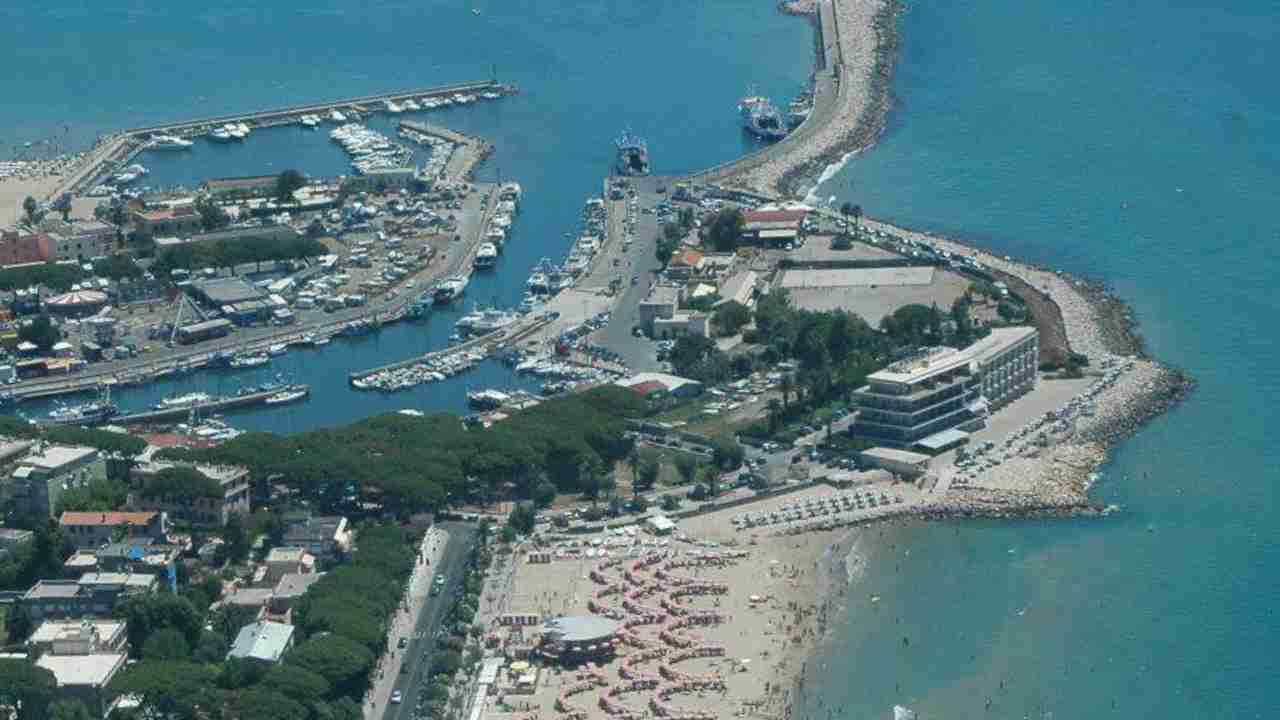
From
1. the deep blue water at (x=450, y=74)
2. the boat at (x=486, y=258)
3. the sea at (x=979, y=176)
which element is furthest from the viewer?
the deep blue water at (x=450, y=74)

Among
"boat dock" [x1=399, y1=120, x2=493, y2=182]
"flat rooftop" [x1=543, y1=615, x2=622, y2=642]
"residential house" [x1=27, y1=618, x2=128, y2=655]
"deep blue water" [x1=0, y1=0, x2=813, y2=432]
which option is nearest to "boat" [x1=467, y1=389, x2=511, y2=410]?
"deep blue water" [x1=0, y1=0, x2=813, y2=432]

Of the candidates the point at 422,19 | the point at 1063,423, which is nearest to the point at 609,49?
the point at 422,19

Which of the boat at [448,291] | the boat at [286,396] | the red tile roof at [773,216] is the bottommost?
Answer: the boat at [286,396]

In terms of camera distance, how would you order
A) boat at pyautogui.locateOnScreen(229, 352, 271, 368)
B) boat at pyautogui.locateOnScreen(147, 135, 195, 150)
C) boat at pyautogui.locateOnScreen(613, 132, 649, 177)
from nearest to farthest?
boat at pyautogui.locateOnScreen(229, 352, 271, 368) → boat at pyautogui.locateOnScreen(613, 132, 649, 177) → boat at pyautogui.locateOnScreen(147, 135, 195, 150)

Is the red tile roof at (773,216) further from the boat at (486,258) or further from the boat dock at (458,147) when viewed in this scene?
the boat dock at (458,147)

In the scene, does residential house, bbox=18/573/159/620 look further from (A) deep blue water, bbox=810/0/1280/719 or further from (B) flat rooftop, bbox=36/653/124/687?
(A) deep blue water, bbox=810/0/1280/719

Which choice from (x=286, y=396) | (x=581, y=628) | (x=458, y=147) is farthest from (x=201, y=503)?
(x=458, y=147)

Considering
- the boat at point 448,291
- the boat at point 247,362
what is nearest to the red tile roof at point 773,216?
the boat at point 448,291
